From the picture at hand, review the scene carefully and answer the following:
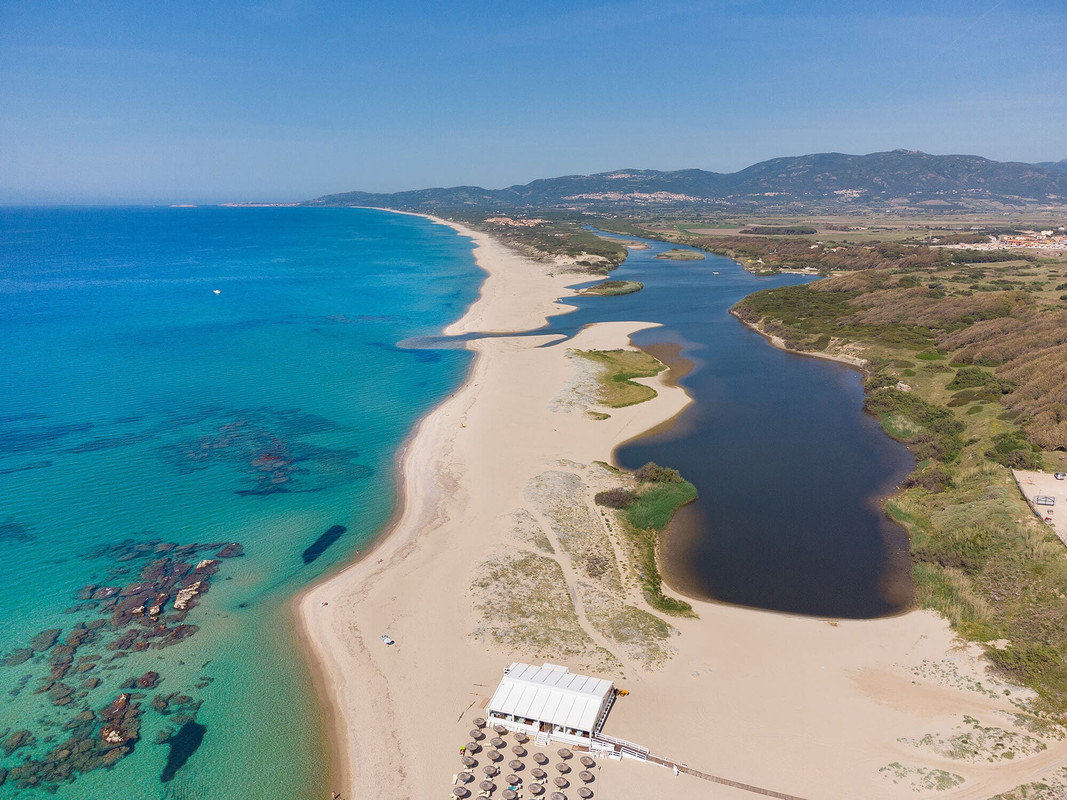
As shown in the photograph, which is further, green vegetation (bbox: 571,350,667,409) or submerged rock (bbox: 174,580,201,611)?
green vegetation (bbox: 571,350,667,409)

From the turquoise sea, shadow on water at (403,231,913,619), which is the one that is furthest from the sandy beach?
shadow on water at (403,231,913,619)

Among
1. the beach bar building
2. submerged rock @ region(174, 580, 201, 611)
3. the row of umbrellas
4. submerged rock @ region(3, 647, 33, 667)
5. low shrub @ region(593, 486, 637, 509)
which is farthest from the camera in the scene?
low shrub @ region(593, 486, 637, 509)

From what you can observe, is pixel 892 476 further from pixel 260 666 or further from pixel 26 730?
pixel 26 730

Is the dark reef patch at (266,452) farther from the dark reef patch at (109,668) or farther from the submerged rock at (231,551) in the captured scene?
the dark reef patch at (109,668)

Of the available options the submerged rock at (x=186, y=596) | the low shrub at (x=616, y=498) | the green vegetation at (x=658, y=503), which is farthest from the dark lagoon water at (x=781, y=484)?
the submerged rock at (x=186, y=596)

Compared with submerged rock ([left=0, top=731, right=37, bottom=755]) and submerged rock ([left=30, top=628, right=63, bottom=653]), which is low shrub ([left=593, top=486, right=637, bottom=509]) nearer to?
submerged rock ([left=0, top=731, right=37, bottom=755])

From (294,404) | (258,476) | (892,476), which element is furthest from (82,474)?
(892,476)

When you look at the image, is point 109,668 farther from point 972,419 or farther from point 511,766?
point 972,419

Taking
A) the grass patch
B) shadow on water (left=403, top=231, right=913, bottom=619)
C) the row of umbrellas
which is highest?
the row of umbrellas

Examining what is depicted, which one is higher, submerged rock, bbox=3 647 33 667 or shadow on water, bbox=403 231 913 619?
submerged rock, bbox=3 647 33 667
